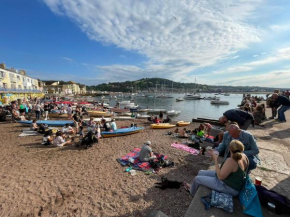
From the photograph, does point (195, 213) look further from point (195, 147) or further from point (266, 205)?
point (195, 147)

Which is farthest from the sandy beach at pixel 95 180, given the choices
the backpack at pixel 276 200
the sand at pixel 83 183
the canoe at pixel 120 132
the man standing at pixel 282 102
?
the man standing at pixel 282 102

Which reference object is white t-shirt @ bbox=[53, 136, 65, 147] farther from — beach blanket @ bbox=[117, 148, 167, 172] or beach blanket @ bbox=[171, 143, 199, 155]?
beach blanket @ bbox=[171, 143, 199, 155]

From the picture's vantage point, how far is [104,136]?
10.6 metres

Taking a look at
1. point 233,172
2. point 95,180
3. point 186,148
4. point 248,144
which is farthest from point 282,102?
point 95,180

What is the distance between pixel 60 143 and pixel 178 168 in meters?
7.39

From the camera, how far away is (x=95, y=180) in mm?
5434

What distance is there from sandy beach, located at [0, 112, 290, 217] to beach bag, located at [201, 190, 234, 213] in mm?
1247

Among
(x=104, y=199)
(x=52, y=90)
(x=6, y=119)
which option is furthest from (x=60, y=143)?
(x=52, y=90)

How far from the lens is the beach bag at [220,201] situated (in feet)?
8.95

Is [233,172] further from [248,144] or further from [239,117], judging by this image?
[239,117]

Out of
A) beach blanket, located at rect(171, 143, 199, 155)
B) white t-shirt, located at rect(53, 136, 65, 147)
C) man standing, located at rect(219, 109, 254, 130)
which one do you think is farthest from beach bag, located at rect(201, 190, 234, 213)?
white t-shirt, located at rect(53, 136, 65, 147)

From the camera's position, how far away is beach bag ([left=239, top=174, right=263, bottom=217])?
255 cm

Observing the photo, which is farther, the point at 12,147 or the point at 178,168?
the point at 12,147

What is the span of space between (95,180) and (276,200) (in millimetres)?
5324
